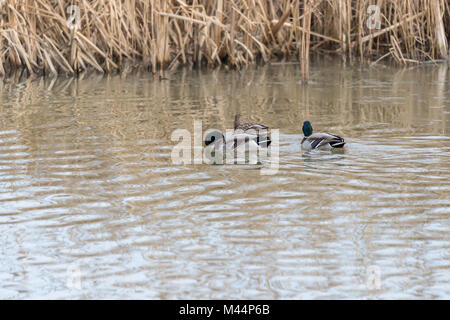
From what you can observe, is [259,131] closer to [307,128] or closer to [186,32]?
[307,128]

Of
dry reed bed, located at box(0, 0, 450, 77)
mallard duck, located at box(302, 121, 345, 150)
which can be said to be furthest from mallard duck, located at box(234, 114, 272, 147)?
dry reed bed, located at box(0, 0, 450, 77)

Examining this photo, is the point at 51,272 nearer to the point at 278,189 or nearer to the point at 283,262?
the point at 283,262

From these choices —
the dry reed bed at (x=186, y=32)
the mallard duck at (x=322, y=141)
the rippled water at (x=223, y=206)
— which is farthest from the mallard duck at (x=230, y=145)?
the dry reed bed at (x=186, y=32)

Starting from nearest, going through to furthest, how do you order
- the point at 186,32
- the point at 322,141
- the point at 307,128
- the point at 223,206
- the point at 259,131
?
the point at 223,206 < the point at 322,141 < the point at 307,128 < the point at 259,131 < the point at 186,32

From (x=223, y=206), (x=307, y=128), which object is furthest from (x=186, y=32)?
(x=223, y=206)

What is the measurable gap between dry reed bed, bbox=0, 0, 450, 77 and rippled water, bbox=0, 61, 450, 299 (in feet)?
8.09

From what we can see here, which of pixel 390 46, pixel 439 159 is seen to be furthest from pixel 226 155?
pixel 390 46

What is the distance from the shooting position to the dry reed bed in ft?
41.5

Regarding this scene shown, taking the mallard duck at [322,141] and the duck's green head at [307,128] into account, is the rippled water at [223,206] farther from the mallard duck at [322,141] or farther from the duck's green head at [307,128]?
the duck's green head at [307,128]

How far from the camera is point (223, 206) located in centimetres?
599

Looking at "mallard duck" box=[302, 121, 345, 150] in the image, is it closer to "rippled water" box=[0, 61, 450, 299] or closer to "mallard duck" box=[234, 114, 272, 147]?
"rippled water" box=[0, 61, 450, 299]

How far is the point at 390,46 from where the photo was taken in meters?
14.4

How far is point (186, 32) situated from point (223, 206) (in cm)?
770
